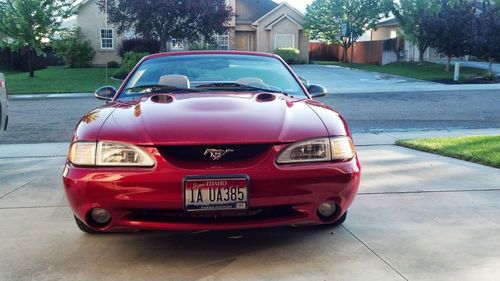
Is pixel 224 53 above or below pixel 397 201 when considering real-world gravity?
above

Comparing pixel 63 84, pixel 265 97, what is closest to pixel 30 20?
pixel 63 84

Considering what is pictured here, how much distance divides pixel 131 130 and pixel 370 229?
1984 mm

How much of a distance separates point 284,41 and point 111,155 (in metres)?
38.1

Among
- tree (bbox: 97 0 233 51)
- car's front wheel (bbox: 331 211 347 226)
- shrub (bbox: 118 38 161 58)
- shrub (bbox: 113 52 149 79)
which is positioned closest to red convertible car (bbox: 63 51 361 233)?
car's front wheel (bbox: 331 211 347 226)

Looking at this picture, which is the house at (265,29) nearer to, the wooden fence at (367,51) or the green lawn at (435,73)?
the wooden fence at (367,51)

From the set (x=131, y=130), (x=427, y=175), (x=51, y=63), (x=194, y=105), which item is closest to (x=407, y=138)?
(x=427, y=175)

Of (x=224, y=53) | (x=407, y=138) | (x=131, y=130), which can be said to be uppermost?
(x=224, y=53)

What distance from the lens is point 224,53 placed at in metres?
5.20

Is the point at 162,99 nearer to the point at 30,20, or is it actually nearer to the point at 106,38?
the point at 30,20

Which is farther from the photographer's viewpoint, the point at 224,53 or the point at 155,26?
the point at 155,26

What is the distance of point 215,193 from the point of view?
10.2 feet

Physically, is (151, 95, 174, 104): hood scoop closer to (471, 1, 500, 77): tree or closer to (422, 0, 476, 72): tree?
(471, 1, 500, 77): tree

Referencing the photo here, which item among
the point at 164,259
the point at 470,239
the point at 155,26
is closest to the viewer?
the point at 164,259

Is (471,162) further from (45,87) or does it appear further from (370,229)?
(45,87)
